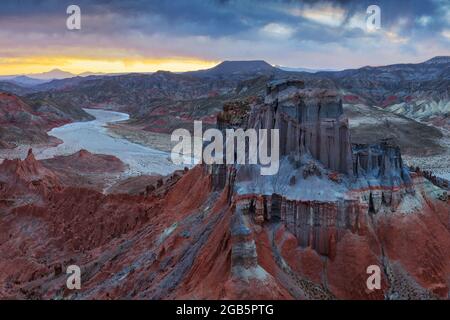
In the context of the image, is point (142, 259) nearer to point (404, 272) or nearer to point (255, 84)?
point (404, 272)

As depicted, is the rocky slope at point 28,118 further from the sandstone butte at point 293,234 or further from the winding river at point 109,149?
the sandstone butte at point 293,234

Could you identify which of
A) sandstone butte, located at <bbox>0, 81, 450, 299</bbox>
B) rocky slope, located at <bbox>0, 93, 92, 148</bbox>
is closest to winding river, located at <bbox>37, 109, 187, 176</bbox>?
rocky slope, located at <bbox>0, 93, 92, 148</bbox>

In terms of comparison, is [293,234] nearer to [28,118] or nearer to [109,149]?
[109,149]

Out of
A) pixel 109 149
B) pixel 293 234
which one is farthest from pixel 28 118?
pixel 293 234

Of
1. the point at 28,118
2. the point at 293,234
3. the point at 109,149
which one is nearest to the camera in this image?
the point at 293,234

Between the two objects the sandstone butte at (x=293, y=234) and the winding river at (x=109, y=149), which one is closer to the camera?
the sandstone butte at (x=293, y=234)

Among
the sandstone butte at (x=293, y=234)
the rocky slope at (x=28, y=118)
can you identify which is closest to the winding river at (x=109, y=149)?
the rocky slope at (x=28, y=118)

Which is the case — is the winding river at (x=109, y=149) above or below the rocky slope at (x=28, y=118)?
below

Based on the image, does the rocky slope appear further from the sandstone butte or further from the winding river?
the sandstone butte
